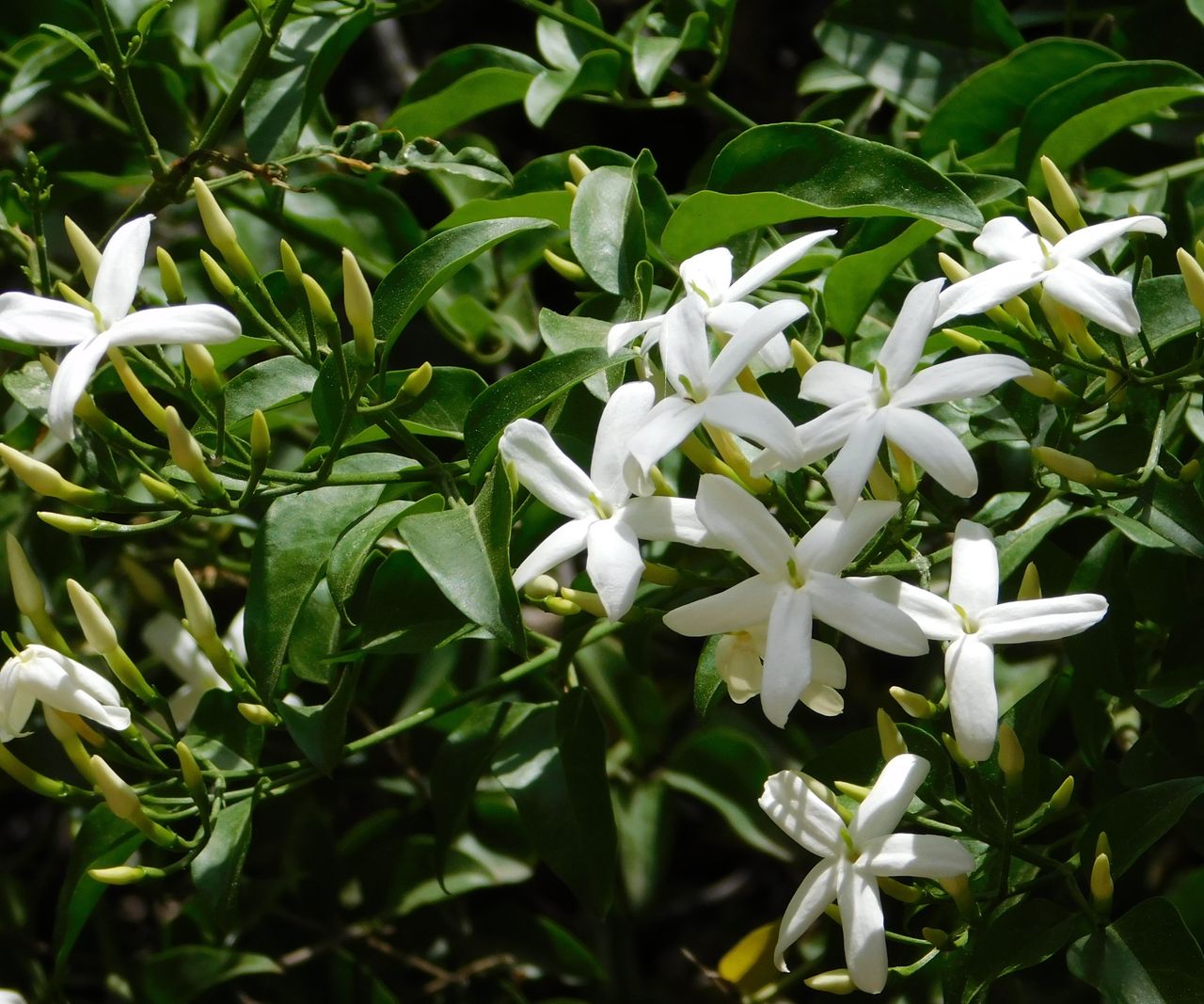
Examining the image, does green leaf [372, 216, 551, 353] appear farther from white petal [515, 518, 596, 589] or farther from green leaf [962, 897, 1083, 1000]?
green leaf [962, 897, 1083, 1000]

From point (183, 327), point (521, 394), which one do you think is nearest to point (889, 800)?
point (521, 394)

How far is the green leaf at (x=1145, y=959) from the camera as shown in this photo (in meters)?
0.51

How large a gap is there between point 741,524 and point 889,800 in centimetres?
13

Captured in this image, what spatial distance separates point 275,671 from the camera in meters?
0.60

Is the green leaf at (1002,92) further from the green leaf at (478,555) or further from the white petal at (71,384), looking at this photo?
the white petal at (71,384)

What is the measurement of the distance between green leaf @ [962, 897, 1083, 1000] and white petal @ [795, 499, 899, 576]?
0.19 metres

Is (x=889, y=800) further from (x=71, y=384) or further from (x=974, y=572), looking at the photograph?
(x=71, y=384)

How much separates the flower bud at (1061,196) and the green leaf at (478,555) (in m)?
0.31

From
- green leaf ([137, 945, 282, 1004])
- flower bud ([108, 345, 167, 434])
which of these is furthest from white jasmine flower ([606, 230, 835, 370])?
green leaf ([137, 945, 282, 1004])

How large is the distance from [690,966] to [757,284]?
0.86 m

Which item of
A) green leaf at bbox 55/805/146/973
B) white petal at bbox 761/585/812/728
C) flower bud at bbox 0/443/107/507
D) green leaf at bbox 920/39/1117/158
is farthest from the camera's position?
green leaf at bbox 920/39/1117/158

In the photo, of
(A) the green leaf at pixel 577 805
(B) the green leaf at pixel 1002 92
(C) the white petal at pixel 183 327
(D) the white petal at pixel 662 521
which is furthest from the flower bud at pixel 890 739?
(B) the green leaf at pixel 1002 92

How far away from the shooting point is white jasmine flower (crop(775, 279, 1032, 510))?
467mm

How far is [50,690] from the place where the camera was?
575mm
